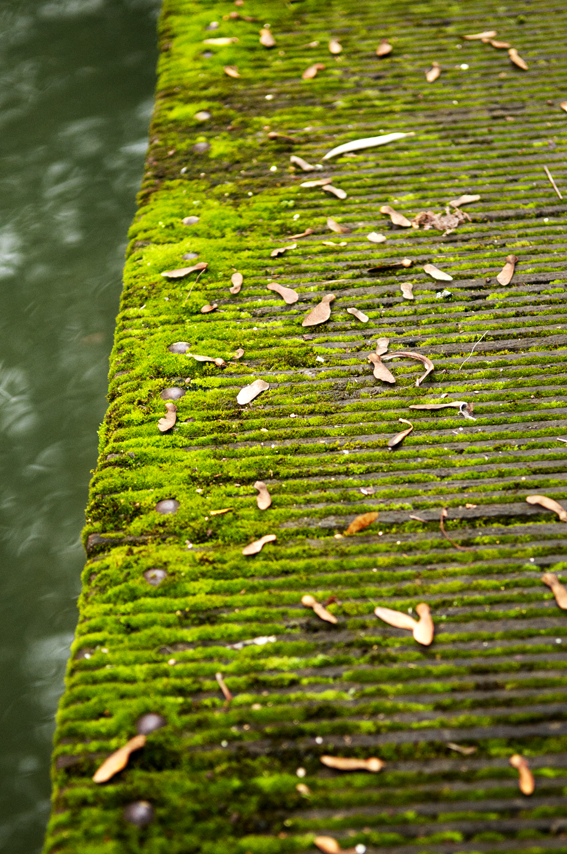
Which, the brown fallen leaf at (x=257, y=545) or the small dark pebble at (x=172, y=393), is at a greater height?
the small dark pebble at (x=172, y=393)

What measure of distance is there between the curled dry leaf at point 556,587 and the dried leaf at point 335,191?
2020 millimetres

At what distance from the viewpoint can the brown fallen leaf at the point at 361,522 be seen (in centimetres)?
190

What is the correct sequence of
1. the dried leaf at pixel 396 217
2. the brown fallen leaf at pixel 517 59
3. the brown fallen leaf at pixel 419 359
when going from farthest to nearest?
the brown fallen leaf at pixel 517 59, the dried leaf at pixel 396 217, the brown fallen leaf at pixel 419 359

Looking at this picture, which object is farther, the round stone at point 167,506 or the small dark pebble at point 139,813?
the round stone at point 167,506

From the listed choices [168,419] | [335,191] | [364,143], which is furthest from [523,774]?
[364,143]

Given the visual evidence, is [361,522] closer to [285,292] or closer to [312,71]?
[285,292]

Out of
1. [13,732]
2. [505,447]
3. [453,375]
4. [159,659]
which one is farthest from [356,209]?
[13,732]

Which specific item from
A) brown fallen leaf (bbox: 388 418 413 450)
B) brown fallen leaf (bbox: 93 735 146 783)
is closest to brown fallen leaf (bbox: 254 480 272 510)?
brown fallen leaf (bbox: 388 418 413 450)

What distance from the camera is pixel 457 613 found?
67.6 inches

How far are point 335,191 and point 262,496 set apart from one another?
172cm

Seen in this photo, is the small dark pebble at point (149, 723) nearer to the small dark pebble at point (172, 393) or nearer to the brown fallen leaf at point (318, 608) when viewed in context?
the brown fallen leaf at point (318, 608)

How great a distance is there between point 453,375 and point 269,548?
1013 mm

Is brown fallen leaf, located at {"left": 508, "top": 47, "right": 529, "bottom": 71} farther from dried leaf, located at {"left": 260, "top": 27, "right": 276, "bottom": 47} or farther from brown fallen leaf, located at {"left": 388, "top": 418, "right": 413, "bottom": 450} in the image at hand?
brown fallen leaf, located at {"left": 388, "top": 418, "right": 413, "bottom": 450}

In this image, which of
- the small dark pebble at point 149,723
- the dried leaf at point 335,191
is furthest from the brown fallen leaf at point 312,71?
the small dark pebble at point 149,723
